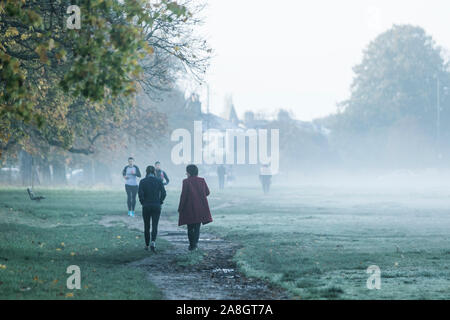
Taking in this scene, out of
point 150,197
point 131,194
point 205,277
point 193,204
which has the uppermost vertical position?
point 150,197

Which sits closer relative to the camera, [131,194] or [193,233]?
[193,233]

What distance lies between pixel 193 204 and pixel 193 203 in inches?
1.0

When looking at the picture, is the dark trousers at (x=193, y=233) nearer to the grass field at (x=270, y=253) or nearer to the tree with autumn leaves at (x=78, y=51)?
the grass field at (x=270, y=253)

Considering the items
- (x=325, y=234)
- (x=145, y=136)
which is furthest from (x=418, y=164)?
(x=325, y=234)

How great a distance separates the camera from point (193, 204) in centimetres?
1471

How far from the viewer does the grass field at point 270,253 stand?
9812mm

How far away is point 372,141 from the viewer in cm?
9262

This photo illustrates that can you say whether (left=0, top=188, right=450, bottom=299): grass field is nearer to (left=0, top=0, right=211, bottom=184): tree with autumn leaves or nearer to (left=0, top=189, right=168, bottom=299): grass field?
(left=0, top=189, right=168, bottom=299): grass field

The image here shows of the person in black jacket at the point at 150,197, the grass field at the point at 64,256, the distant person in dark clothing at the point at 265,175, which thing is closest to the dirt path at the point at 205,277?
the grass field at the point at 64,256

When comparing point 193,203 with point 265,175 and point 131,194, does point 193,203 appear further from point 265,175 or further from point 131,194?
point 265,175

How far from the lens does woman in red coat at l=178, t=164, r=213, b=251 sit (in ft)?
48.2

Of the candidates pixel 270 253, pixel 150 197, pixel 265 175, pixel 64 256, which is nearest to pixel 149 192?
pixel 150 197

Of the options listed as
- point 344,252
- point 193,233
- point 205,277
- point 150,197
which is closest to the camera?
point 205,277
